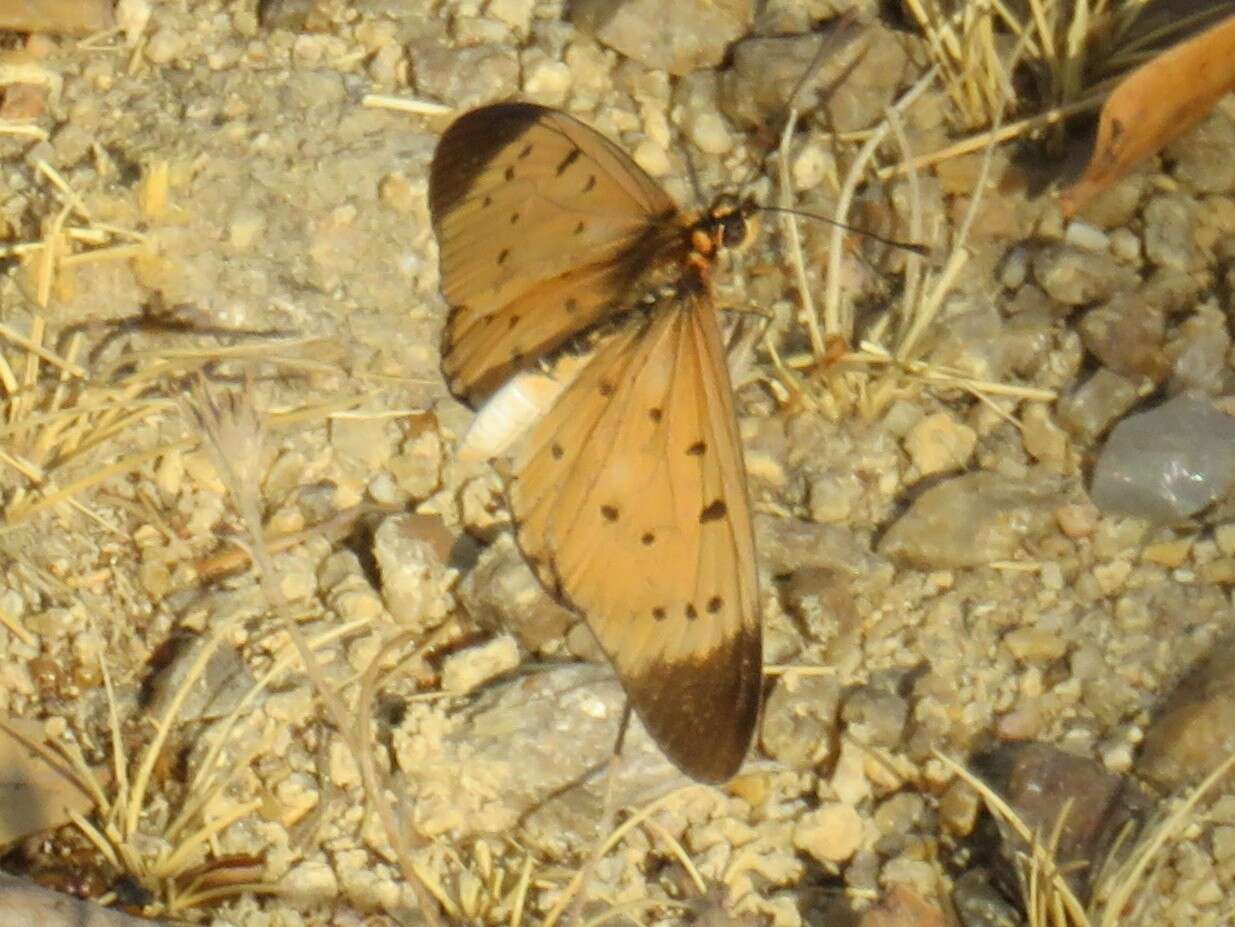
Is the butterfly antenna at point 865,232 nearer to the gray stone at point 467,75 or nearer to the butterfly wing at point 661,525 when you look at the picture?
the butterfly wing at point 661,525

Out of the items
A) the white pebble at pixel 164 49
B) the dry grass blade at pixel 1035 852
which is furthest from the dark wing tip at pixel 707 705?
the white pebble at pixel 164 49

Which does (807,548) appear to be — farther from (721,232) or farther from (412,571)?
(412,571)

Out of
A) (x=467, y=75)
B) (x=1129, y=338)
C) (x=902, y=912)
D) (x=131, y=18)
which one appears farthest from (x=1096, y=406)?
(x=131, y=18)

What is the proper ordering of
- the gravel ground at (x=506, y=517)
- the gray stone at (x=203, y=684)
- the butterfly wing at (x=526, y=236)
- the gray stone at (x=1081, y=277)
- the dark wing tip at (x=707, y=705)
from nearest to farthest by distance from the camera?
the dark wing tip at (x=707, y=705) → the gravel ground at (x=506, y=517) → the gray stone at (x=203, y=684) → the butterfly wing at (x=526, y=236) → the gray stone at (x=1081, y=277)

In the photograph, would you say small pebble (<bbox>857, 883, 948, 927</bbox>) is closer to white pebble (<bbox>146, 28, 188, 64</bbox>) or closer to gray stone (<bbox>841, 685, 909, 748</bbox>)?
gray stone (<bbox>841, 685, 909, 748</bbox>)

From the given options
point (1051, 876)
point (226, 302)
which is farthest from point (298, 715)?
point (1051, 876)

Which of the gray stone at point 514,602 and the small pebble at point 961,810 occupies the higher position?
the gray stone at point 514,602

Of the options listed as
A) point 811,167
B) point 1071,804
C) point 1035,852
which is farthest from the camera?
point 811,167
